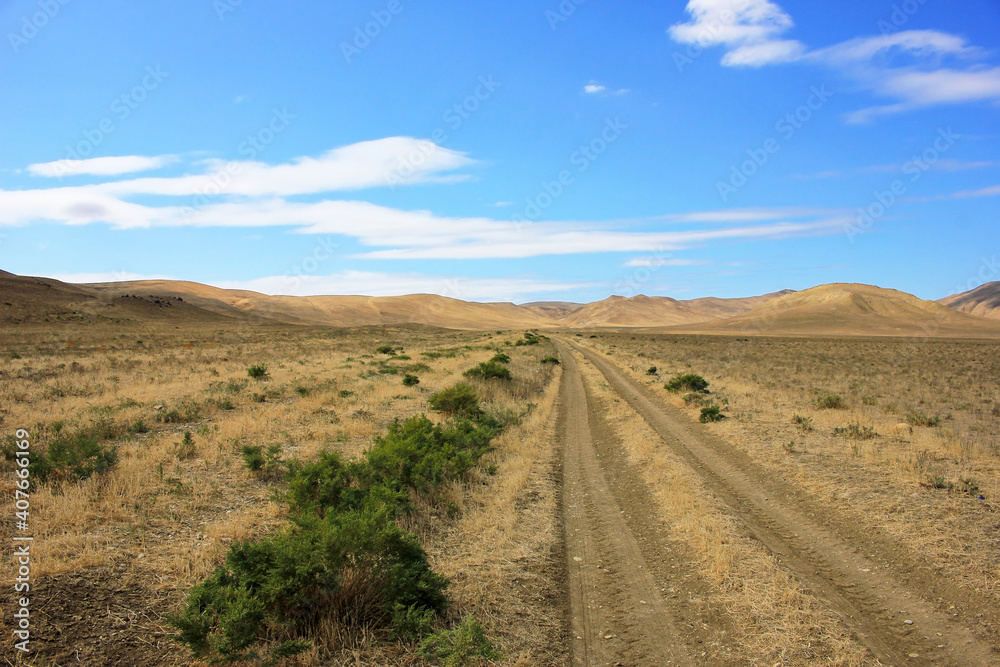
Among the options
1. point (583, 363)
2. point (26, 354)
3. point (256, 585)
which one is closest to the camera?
point (256, 585)

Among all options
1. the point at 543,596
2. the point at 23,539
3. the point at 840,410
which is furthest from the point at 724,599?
the point at 840,410

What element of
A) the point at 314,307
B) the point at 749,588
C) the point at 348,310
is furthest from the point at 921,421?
the point at 348,310

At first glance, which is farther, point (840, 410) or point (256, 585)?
point (840, 410)

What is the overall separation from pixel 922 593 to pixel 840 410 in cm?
1276

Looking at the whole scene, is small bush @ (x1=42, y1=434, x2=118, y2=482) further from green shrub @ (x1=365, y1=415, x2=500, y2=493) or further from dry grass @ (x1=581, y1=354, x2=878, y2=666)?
Answer: dry grass @ (x1=581, y1=354, x2=878, y2=666)

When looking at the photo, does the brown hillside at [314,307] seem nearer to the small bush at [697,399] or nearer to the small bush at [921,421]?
the small bush at [697,399]

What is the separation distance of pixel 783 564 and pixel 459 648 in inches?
173

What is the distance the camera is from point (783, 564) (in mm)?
6395

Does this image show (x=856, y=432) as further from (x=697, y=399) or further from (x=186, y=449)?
(x=186, y=449)

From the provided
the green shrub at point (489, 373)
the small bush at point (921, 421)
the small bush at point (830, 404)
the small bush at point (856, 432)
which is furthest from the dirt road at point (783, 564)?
the green shrub at point (489, 373)

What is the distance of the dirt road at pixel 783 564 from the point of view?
4.79m

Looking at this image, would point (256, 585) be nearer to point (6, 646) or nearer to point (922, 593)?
point (6, 646)

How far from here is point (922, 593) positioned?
567cm

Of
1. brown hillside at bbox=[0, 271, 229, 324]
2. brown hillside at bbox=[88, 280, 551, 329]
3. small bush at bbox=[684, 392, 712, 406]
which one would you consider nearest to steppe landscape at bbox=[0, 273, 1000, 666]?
small bush at bbox=[684, 392, 712, 406]
